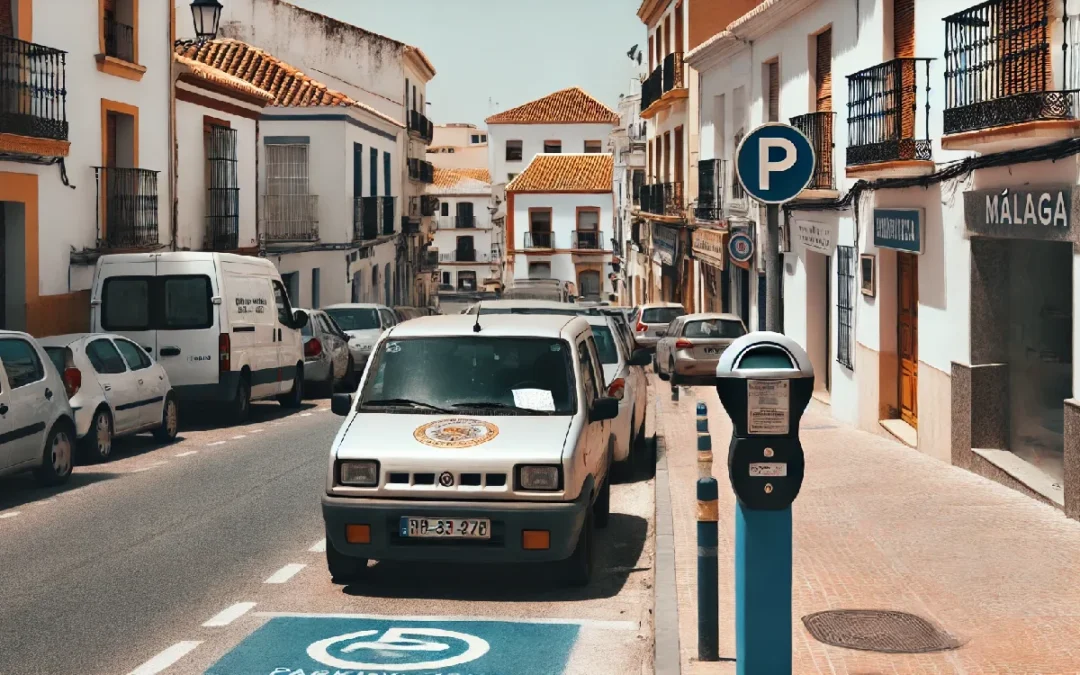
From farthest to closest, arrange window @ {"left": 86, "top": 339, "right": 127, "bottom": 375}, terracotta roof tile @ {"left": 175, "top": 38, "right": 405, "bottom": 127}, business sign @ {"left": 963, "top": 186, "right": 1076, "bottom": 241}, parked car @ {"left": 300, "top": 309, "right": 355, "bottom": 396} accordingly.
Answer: terracotta roof tile @ {"left": 175, "top": 38, "right": 405, "bottom": 127}, parked car @ {"left": 300, "top": 309, "right": 355, "bottom": 396}, window @ {"left": 86, "top": 339, "right": 127, "bottom": 375}, business sign @ {"left": 963, "top": 186, "right": 1076, "bottom": 241}

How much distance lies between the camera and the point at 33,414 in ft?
43.2

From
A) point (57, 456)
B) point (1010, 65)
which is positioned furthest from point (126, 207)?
point (1010, 65)

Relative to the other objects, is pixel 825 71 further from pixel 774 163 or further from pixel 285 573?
pixel 285 573

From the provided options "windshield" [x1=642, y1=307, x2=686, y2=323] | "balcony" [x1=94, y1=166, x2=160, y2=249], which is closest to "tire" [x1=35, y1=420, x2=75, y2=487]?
"balcony" [x1=94, y1=166, x2=160, y2=249]

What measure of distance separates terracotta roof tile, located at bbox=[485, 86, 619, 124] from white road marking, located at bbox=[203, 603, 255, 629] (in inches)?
3255

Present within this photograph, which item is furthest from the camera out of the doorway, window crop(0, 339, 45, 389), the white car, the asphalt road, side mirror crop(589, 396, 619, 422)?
the doorway

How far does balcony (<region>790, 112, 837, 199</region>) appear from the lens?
2039cm

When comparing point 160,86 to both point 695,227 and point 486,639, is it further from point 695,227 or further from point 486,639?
point 486,639

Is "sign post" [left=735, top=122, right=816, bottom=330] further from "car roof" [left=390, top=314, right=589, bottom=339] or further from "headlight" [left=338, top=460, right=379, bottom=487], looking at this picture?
"headlight" [left=338, top=460, right=379, bottom=487]

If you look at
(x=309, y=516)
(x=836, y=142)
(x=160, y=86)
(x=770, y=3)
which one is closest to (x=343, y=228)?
(x=160, y=86)

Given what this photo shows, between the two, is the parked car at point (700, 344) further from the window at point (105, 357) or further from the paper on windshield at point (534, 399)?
the paper on windshield at point (534, 399)

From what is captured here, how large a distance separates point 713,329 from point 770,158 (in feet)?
61.2

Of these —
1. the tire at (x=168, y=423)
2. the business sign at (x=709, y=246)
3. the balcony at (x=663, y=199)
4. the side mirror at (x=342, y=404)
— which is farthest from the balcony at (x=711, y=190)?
the side mirror at (x=342, y=404)

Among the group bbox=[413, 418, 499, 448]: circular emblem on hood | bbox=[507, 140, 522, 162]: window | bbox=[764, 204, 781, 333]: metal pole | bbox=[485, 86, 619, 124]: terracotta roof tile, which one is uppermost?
bbox=[485, 86, 619, 124]: terracotta roof tile
